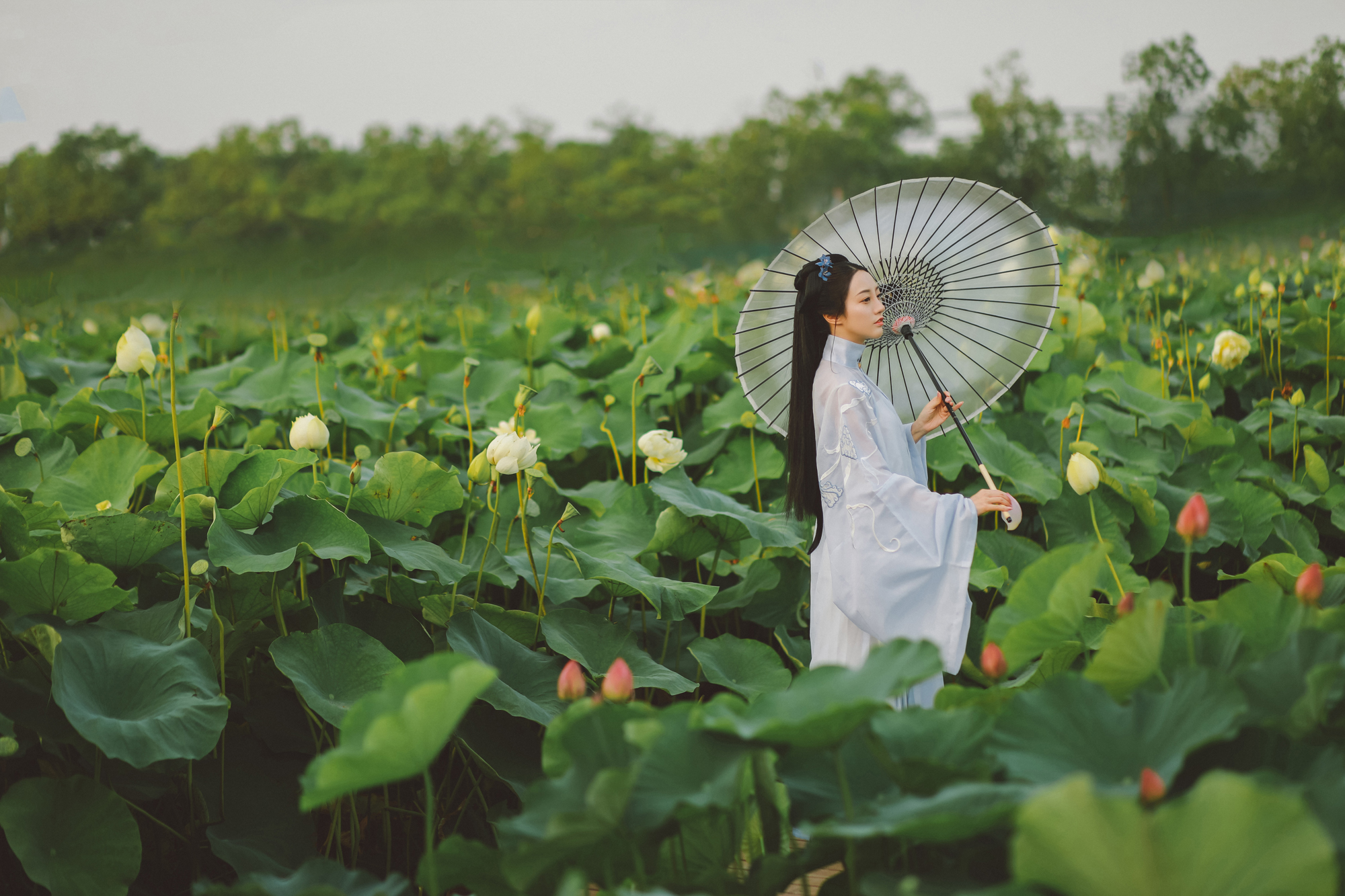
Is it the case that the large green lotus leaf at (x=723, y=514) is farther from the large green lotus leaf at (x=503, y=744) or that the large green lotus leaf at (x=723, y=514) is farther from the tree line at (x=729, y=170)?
the tree line at (x=729, y=170)

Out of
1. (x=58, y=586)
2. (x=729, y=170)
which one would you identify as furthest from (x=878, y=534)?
(x=729, y=170)

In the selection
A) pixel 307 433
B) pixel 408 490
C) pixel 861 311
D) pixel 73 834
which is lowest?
pixel 73 834

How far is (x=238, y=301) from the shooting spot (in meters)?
4.49

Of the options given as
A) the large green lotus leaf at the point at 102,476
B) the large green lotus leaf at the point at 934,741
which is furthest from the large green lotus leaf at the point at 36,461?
the large green lotus leaf at the point at 934,741

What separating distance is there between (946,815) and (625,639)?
39.8 inches

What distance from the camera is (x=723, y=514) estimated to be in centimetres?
176

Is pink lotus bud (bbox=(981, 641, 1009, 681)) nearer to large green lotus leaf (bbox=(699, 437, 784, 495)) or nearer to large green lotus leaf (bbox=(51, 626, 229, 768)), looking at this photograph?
large green lotus leaf (bbox=(51, 626, 229, 768))

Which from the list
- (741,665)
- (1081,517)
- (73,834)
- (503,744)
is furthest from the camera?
(1081,517)

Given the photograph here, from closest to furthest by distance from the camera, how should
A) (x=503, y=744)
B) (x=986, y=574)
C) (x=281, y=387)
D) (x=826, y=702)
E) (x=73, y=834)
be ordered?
(x=826, y=702)
(x=73, y=834)
(x=503, y=744)
(x=986, y=574)
(x=281, y=387)

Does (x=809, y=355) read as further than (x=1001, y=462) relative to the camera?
No

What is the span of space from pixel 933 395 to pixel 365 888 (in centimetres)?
139

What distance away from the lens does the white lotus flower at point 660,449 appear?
1819 mm

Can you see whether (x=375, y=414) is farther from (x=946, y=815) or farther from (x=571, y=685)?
(x=946, y=815)

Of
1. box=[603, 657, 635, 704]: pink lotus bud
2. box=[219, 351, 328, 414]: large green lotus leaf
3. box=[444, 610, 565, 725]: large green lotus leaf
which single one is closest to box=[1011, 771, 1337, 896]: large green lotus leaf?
box=[603, 657, 635, 704]: pink lotus bud
